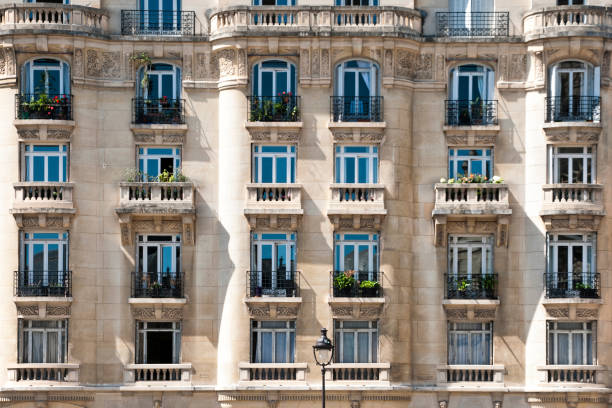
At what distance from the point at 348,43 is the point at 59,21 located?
33.3ft

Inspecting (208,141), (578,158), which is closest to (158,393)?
(208,141)

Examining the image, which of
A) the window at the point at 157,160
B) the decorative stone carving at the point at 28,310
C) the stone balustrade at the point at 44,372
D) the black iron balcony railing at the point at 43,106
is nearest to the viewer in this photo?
the stone balustrade at the point at 44,372

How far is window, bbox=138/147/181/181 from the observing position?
54.1m

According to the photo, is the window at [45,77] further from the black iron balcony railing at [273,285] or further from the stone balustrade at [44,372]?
the stone balustrade at [44,372]

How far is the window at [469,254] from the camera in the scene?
5394 cm

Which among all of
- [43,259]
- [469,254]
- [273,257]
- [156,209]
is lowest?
[43,259]

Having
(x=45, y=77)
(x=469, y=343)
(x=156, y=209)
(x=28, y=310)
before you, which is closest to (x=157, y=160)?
(x=156, y=209)

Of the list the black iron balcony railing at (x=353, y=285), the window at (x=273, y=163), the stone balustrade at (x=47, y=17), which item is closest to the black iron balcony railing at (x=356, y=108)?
the window at (x=273, y=163)

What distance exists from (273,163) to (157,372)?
8.34m

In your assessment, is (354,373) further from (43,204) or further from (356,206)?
(43,204)

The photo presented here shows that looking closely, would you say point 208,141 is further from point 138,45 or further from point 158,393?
point 158,393

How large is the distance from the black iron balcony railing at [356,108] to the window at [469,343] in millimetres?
7804

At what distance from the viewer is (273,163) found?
177 feet

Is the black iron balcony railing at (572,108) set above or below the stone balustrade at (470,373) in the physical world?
above
